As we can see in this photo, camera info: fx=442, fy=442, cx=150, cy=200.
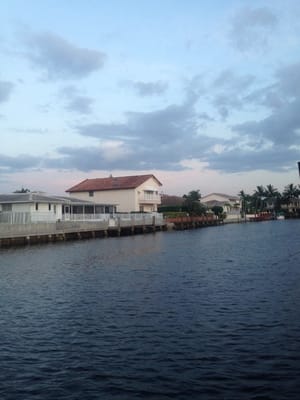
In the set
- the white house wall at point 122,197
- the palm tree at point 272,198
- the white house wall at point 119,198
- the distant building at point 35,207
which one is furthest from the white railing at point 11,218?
the palm tree at point 272,198

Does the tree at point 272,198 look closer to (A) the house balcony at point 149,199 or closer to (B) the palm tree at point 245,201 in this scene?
(B) the palm tree at point 245,201

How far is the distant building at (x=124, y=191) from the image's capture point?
79.9 m

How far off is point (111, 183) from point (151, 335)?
72194mm

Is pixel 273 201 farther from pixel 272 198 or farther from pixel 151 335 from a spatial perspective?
pixel 151 335

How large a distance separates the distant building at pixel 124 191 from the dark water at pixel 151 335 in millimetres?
57563

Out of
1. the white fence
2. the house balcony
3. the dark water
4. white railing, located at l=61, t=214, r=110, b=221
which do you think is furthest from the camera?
the house balcony

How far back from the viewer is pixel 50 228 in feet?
156

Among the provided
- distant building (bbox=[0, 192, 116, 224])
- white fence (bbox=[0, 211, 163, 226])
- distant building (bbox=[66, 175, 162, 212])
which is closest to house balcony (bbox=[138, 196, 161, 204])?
distant building (bbox=[66, 175, 162, 212])

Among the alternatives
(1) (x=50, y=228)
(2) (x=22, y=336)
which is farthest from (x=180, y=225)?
(2) (x=22, y=336)

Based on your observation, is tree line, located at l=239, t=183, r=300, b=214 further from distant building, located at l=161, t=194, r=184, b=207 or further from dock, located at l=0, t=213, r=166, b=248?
dock, located at l=0, t=213, r=166, b=248

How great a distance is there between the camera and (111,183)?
83125 millimetres

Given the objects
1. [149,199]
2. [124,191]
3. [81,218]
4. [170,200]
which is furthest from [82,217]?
[170,200]

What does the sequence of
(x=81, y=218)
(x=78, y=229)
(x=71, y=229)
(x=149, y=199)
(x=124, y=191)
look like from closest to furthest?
(x=71, y=229), (x=78, y=229), (x=81, y=218), (x=124, y=191), (x=149, y=199)

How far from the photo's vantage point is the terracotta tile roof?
80.4 meters
